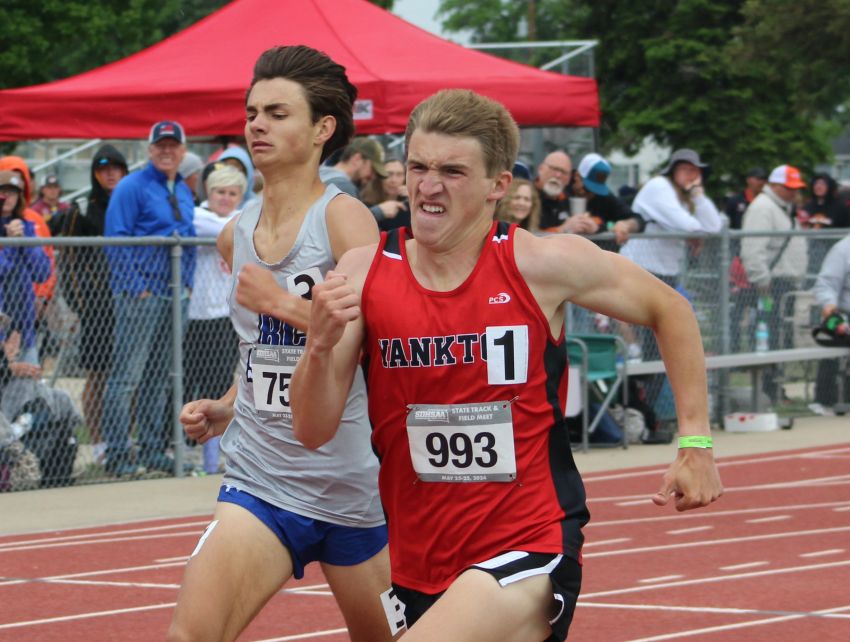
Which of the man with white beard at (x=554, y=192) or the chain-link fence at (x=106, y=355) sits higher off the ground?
the man with white beard at (x=554, y=192)

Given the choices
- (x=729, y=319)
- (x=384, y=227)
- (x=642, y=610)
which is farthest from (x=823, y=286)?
(x=642, y=610)

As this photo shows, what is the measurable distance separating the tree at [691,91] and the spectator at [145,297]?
25381 millimetres

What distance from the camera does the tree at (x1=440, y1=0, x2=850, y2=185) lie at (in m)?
Result: 37.4

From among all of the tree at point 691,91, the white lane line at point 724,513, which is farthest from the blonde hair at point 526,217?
the tree at point 691,91

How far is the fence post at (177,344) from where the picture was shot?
35.6 ft

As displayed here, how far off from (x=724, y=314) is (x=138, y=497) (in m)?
5.68

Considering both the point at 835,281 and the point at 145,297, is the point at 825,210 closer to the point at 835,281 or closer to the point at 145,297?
the point at 835,281

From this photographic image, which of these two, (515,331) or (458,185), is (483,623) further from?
(458,185)

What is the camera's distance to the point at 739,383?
48.2ft

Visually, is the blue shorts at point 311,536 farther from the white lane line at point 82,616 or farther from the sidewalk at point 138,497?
the sidewalk at point 138,497

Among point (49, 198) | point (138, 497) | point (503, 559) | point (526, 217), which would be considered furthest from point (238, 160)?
point (49, 198)

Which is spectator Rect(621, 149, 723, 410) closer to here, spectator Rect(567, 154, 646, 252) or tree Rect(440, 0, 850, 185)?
spectator Rect(567, 154, 646, 252)

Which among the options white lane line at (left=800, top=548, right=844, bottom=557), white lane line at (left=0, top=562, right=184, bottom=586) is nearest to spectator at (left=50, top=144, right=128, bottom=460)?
white lane line at (left=0, top=562, right=184, bottom=586)

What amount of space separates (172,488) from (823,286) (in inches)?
253
